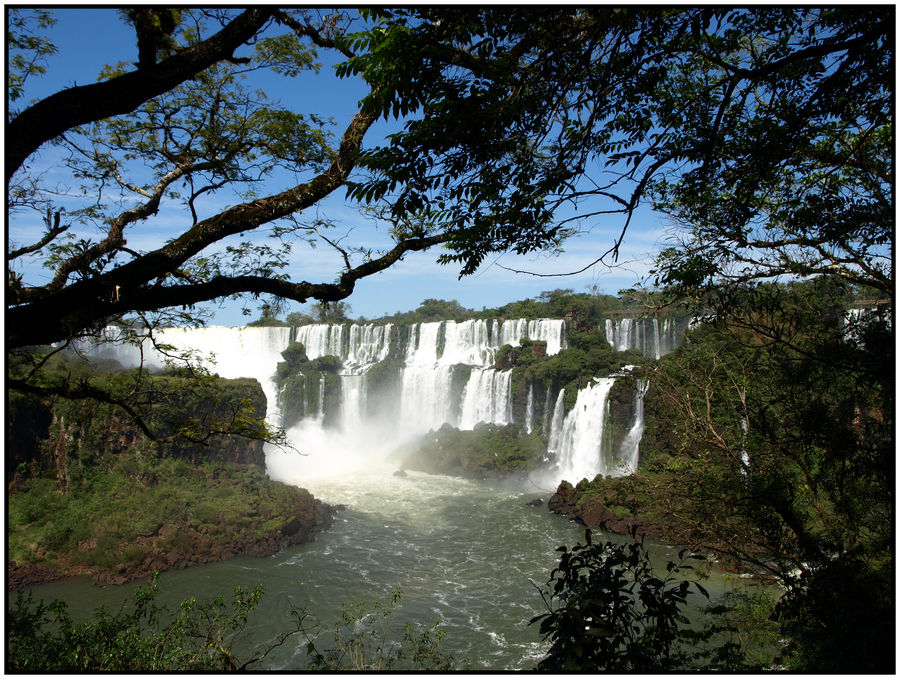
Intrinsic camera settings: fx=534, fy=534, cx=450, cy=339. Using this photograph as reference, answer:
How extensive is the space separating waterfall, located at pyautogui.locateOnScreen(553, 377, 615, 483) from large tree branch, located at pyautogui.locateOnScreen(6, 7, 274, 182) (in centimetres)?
1864

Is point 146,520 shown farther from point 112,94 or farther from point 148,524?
point 112,94

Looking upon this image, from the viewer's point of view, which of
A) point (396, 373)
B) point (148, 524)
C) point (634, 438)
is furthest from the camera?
point (396, 373)

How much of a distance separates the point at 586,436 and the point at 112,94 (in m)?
19.8

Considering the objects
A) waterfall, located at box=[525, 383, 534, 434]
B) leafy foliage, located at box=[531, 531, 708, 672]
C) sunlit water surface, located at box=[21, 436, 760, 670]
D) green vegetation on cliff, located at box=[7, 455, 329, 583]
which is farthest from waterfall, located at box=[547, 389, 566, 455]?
leafy foliage, located at box=[531, 531, 708, 672]

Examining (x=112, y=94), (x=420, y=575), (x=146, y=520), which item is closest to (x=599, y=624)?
(x=112, y=94)

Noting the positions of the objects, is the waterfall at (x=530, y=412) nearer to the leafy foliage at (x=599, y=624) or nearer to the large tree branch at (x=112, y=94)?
the leafy foliage at (x=599, y=624)

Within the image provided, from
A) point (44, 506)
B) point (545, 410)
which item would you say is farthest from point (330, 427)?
point (44, 506)

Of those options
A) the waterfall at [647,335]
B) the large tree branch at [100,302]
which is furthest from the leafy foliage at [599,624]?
the waterfall at [647,335]

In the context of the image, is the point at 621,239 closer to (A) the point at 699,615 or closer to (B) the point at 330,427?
(A) the point at 699,615

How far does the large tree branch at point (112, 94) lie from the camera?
2.62 meters

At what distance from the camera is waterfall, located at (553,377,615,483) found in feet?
65.9

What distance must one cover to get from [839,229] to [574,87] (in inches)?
94.6

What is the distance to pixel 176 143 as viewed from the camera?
4.56 metres

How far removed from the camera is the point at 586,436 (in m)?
20.6
